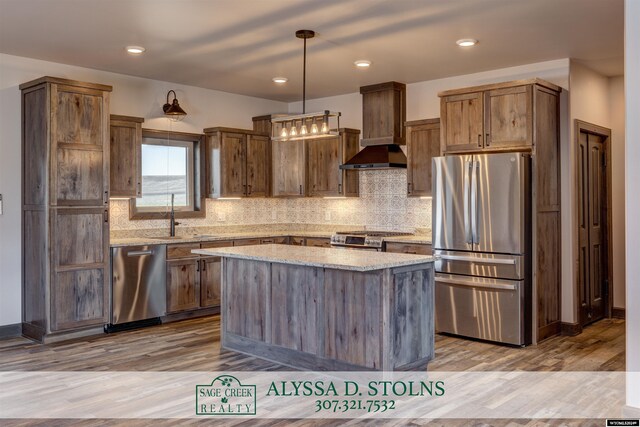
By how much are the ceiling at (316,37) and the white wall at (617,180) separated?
31 cm

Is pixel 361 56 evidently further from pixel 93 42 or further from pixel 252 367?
pixel 252 367

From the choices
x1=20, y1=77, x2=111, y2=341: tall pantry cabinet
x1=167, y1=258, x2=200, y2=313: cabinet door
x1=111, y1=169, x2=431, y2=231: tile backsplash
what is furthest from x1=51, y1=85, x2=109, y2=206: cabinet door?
x1=167, y1=258, x2=200, y2=313: cabinet door

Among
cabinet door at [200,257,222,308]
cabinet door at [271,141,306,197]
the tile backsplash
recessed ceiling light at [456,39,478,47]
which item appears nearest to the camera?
recessed ceiling light at [456,39,478,47]

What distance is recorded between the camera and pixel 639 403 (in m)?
3.15

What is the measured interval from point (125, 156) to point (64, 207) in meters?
0.98

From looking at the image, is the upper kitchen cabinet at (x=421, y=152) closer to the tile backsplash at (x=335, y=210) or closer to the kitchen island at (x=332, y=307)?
the tile backsplash at (x=335, y=210)

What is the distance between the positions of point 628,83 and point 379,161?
3263 mm

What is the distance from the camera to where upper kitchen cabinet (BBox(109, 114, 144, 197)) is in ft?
19.0

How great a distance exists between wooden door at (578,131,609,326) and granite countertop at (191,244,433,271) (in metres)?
2.49

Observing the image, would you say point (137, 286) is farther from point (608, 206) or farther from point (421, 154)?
point (608, 206)

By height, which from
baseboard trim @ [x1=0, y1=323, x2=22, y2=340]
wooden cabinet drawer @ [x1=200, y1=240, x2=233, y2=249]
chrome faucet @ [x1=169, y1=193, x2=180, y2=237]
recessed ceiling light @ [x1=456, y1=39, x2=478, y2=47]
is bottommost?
baseboard trim @ [x1=0, y1=323, x2=22, y2=340]

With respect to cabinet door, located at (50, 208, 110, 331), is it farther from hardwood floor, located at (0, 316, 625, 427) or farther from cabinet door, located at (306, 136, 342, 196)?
cabinet door, located at (306, 136, 342, 196)

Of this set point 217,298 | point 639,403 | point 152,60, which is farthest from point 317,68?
point 639,403

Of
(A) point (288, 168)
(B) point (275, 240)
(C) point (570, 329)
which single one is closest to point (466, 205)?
(C) point (570, 329)
